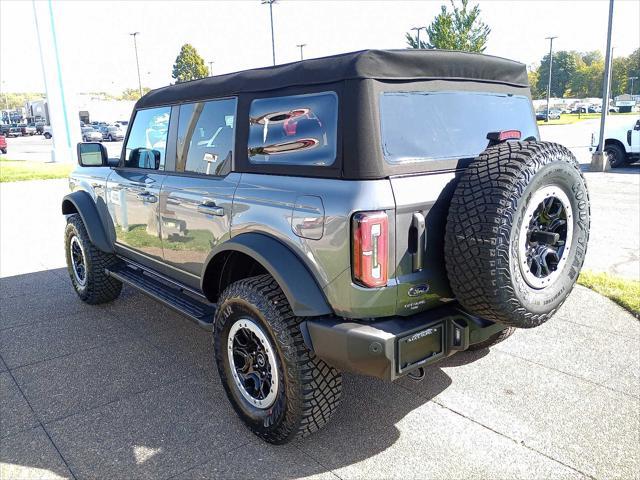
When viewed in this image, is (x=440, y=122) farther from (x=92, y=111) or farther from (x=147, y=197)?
(x=92, y=111)

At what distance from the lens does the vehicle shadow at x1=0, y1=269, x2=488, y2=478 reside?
2785 millimetres

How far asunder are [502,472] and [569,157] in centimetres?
163

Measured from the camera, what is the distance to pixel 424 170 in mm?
2691

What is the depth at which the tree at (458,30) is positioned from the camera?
32125mm

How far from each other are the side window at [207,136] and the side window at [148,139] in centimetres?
29

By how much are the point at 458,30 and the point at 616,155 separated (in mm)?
20666

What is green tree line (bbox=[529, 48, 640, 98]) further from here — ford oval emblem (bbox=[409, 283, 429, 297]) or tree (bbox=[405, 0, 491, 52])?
ford oval emblem (bbox=[409, 283, 429, 297])

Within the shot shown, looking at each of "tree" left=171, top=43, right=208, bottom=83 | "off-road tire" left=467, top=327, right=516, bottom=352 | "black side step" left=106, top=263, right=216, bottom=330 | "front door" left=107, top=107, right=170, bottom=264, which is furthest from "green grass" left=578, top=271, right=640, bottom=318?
"tree" left=171, top=43, right=208, bottom=83

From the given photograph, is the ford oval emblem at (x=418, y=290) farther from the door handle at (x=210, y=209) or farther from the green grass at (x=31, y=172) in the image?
the green grass at (x=31, y=172)

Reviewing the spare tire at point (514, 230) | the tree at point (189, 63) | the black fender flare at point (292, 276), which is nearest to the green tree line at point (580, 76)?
the tree at point (189, 63)

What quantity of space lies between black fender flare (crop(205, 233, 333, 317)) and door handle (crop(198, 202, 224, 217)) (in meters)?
0.45

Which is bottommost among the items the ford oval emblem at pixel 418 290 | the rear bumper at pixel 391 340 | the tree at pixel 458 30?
the rear bumper at pixel 391 340

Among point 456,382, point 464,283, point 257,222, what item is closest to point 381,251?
point 464,283

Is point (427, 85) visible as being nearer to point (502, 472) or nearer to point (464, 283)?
point (464, 283)
